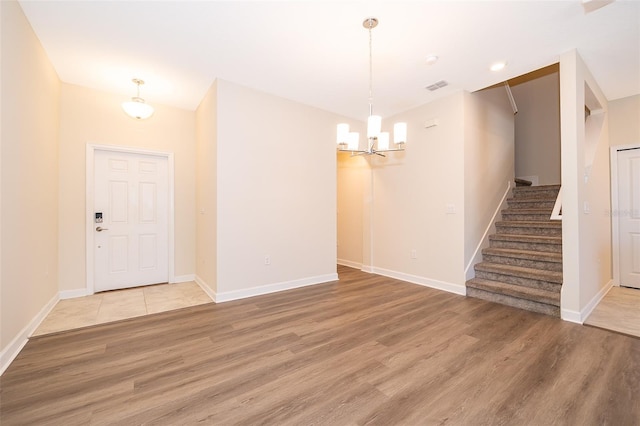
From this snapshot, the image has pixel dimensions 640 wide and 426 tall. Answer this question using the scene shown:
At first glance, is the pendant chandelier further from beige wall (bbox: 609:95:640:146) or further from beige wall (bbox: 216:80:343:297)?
beige wall (bbox: 609:95:640:146)

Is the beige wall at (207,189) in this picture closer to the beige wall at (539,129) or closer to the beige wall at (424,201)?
the beige wall at (424,201)

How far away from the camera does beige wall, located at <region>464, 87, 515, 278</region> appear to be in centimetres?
399

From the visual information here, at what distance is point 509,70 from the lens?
134 inches

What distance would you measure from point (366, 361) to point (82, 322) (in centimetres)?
310

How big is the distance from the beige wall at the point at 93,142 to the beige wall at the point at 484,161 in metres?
4.59

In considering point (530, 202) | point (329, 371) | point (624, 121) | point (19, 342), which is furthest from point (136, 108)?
point (624, 121)

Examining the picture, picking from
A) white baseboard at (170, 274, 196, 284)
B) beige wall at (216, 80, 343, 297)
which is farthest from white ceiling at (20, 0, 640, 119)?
white baseboard at (170, 274, 196, 284)

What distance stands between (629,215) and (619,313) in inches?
79.3

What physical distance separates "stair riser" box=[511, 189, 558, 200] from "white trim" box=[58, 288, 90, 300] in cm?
740

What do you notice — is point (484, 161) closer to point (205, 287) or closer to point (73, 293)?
point (205, 287)

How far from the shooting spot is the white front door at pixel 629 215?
13.5 feet

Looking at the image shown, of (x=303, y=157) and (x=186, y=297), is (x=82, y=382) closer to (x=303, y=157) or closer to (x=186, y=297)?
(x=186, y=297)

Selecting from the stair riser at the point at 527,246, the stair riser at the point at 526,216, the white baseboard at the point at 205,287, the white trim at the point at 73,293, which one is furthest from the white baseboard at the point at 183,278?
the stair riser at the point at 526,216

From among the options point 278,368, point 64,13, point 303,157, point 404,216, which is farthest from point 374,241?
point 64,13
